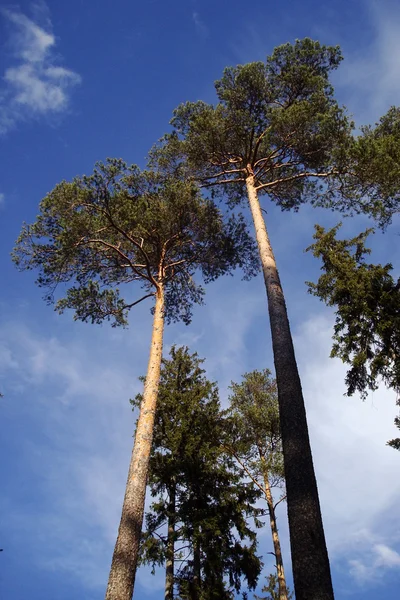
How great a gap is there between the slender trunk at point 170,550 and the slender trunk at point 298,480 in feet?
28.7

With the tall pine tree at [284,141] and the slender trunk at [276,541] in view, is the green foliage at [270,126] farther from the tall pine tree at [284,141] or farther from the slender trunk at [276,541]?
the slender trunk at [276,541]

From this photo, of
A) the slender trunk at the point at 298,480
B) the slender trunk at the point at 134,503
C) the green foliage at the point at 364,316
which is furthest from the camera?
the green foliage at the point at 364,316

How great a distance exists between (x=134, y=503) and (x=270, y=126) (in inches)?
492

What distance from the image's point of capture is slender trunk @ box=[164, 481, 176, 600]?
13.5m

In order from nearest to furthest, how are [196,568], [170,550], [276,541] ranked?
1. [196,568]
2. [170,550]
3. [276,541]

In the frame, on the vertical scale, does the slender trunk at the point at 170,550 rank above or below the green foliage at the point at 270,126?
below

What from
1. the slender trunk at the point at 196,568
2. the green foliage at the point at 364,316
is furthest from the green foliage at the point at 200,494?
the green foliage at the point at 364,316

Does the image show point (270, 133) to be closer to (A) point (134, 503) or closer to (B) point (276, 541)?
(A) point (134, 503)

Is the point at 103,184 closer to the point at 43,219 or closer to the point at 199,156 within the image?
the point at 43,219

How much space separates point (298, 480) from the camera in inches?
254

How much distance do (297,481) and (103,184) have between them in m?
10.6

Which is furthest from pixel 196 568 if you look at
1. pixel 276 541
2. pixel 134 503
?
pixel 134 503

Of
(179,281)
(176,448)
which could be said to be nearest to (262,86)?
(179,281)

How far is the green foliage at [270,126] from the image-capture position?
49.9 ft
